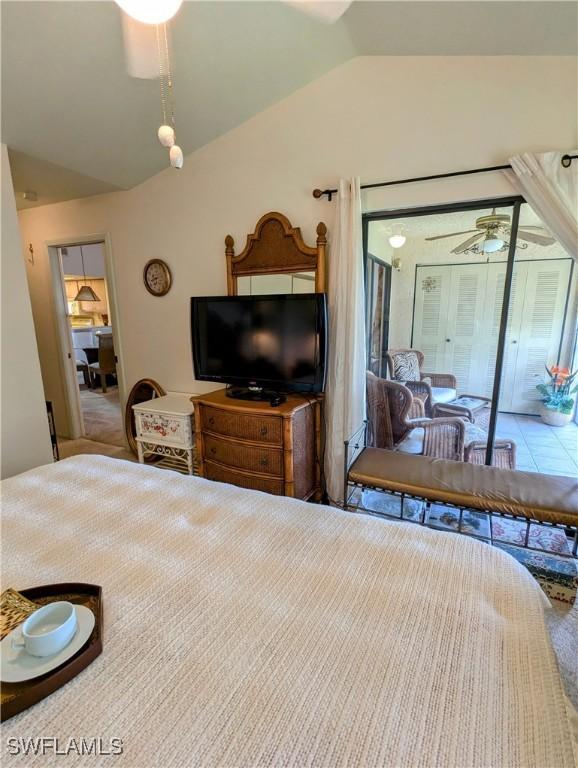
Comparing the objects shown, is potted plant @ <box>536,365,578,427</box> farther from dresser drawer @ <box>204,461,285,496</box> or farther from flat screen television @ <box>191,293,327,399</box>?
dresser drawer @ <box>204,461,285,496</box>

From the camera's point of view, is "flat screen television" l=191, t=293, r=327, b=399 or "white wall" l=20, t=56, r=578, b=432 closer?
"white wall" l=20, t=56, r=578, b=432

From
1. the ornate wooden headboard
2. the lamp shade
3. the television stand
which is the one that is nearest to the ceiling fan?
the ornate wooden headboard

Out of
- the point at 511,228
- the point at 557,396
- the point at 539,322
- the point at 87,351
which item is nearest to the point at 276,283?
the point at 511,228

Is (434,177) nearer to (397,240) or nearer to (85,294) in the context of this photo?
(397,240)

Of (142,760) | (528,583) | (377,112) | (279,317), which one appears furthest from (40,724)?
(377,112)

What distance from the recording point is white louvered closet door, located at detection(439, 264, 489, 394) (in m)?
2.68

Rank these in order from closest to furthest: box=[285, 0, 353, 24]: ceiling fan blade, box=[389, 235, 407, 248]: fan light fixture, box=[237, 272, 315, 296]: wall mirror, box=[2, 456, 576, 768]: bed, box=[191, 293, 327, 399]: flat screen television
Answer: box=[2, 456, 576, 768]: bed < box=[285, 0, 353, 24]: ceiling fan blade < box=[191, 293, 327, 399]: flat screen television < box=[237, 272, 315, 296]: wall mirror < box=[389, 235, 407, 248]: fan light fixture

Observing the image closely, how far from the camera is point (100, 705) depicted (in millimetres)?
731

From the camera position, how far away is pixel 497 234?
95.6 inches

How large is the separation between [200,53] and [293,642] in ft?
9.01

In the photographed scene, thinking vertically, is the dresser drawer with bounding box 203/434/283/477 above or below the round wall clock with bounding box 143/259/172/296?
below

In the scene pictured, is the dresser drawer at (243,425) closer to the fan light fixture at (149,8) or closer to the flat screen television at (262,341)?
the flat screen television at (262,341)

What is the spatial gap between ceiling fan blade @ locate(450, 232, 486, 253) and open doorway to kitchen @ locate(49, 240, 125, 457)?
315 centimetres

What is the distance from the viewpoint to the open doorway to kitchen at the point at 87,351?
3910mm
